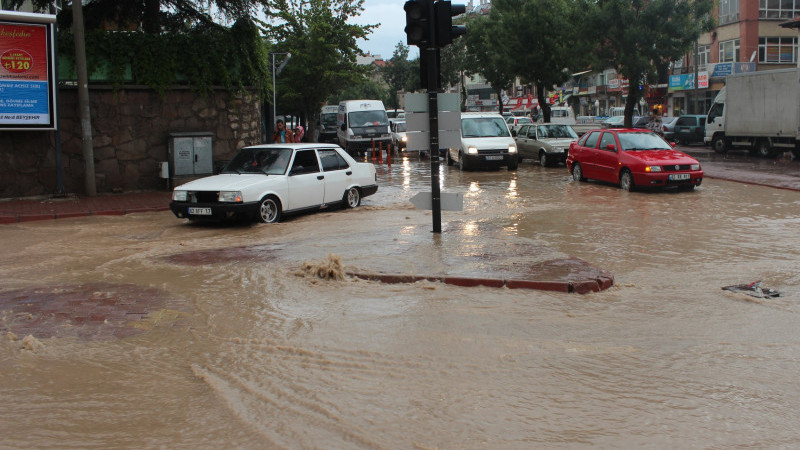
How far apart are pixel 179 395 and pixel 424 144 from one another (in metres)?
6.52

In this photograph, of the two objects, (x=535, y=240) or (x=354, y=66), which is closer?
(x=535, y=240)

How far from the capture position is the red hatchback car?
1662 centimetres

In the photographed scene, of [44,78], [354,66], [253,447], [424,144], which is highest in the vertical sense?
[354,66]

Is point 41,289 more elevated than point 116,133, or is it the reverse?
point 116,133

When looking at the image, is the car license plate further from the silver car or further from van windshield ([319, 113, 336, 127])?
van windshield ([319, 113, 336, 127])

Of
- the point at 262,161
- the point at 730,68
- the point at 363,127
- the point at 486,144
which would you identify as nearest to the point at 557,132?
the point at 486,144

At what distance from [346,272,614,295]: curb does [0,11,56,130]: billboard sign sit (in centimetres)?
1084

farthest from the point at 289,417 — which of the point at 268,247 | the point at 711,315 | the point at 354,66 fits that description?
the point at 354,66

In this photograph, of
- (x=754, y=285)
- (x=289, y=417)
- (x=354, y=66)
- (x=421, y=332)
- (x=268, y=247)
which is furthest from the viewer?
(x=354, y=66)

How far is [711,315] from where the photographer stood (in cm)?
675

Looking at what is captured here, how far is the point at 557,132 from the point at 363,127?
454 inches

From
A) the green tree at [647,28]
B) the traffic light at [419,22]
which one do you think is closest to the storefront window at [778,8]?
the green tree at [647,28]

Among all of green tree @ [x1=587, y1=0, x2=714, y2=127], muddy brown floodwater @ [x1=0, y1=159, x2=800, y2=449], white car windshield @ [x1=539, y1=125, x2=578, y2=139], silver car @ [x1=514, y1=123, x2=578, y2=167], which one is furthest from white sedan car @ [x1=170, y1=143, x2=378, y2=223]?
green tree @ [x1=587, y1=0, x2=714, y2=127]

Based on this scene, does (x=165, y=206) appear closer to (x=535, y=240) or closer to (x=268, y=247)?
(x=268, y=247)
